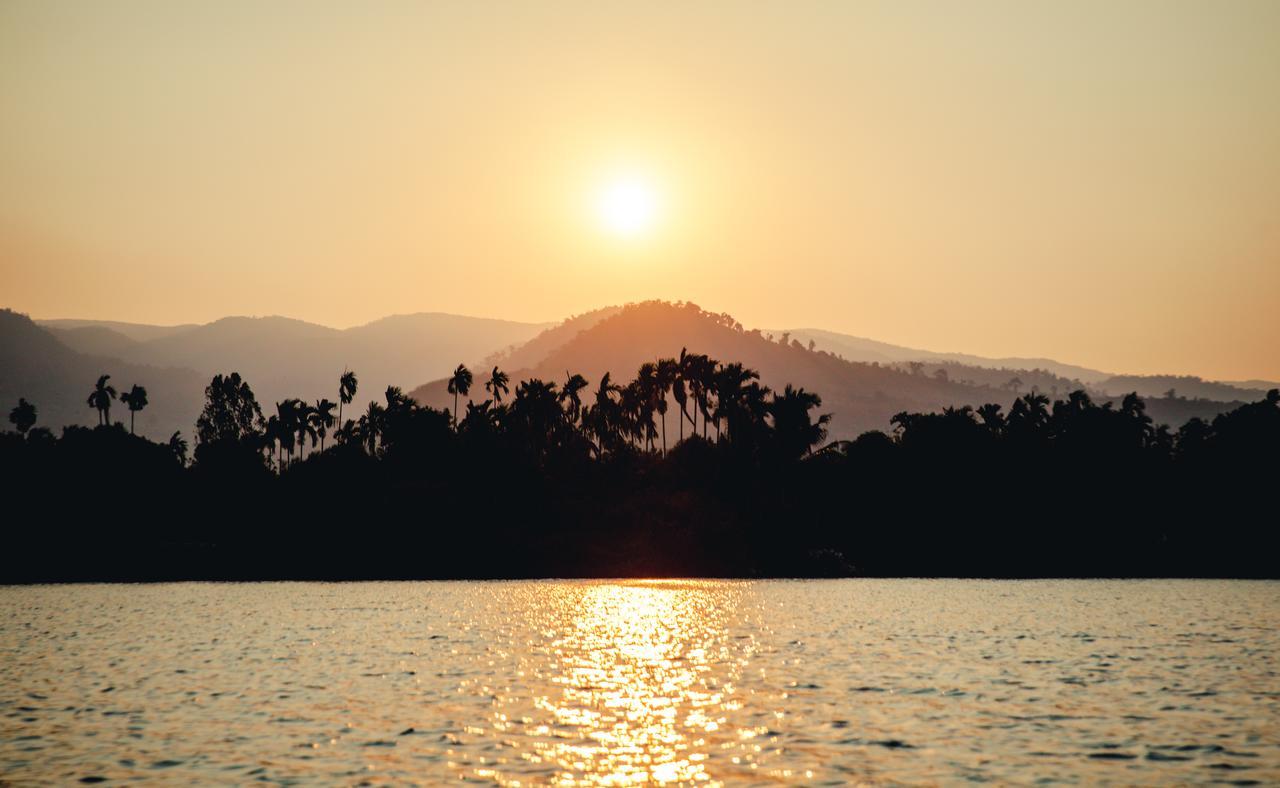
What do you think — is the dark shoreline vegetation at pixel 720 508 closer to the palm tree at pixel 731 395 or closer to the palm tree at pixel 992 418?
the palm tree at pixel 731 395

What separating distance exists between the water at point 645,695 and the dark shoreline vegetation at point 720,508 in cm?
6990

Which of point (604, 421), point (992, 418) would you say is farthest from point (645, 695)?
point (992, 418)

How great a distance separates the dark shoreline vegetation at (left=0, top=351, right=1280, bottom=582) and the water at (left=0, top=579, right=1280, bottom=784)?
69903 millimetres

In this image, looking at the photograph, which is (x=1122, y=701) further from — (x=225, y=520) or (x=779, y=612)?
(x=225, y=520)

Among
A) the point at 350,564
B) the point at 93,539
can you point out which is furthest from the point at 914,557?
the point at 93,539

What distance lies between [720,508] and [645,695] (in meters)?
124

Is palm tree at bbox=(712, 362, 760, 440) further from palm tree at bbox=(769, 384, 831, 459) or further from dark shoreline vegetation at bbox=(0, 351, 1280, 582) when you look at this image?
palm tree at bbox=(769, 384, 831, 459)

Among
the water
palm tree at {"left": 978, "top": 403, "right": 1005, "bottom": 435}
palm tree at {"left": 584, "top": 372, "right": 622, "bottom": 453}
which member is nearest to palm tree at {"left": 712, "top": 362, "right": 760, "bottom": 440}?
palm tree at {"left": 584, "top": 372, "right": 622, "bottom": 453}

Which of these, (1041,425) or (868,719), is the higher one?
(1041,425)

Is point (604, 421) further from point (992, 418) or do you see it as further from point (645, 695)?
point (645, 695)

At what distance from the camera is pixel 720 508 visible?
170 meters

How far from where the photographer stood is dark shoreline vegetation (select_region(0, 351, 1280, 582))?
538 feet

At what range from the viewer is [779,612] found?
94.8 meters

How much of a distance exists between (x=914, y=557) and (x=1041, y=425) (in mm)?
35966
